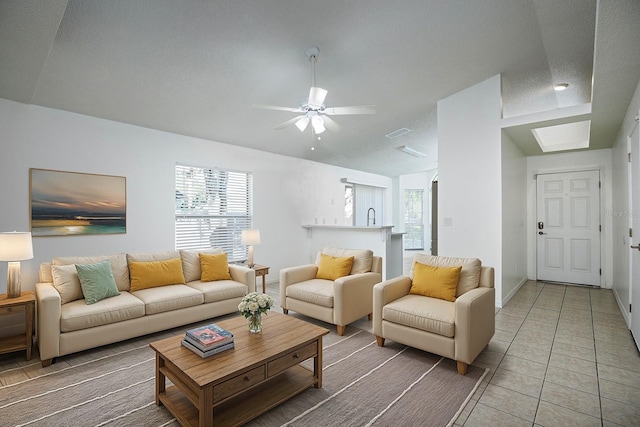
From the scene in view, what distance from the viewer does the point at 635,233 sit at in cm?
289

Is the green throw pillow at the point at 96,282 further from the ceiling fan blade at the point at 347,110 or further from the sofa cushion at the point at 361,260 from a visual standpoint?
the ceiling fan blade at the point at 347,110

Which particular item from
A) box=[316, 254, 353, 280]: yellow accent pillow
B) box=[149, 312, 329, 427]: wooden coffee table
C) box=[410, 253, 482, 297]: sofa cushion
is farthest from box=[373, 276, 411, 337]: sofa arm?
box=[316, 254, 353, 280]: yellow accent pillow

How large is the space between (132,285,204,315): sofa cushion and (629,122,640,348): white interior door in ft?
14.1

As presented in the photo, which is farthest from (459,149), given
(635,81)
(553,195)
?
(553,195)

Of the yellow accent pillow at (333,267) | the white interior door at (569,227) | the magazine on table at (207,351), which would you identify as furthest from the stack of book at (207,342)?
the white interior door at (569,227)

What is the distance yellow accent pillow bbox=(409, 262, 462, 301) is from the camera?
2.98 meters

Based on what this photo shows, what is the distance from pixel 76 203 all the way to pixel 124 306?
1.60m

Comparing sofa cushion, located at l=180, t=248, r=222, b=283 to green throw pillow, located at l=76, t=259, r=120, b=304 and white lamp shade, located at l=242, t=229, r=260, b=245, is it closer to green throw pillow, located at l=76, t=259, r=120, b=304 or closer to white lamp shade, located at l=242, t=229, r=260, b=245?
white lamp shade, located at l=242, t=229, r=260, b=245

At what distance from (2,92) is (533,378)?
5.51 m

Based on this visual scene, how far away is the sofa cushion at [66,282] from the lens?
120 inches

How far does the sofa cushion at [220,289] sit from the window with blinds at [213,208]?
1.15 metres

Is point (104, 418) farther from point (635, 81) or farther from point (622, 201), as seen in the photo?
point (622, 201)

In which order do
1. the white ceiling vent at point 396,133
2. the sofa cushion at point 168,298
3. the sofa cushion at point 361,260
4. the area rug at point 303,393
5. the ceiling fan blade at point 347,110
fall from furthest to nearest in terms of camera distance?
1. the white ceiling vent at point 396,133
2. the sofa cushion at point 361,260
3. the sofa cushion at point 168,298
4. the ceiling fan blade at point 347,110
5. the area rug at point 303,393

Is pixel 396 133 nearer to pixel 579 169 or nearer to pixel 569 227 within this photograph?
pixel 579 169
